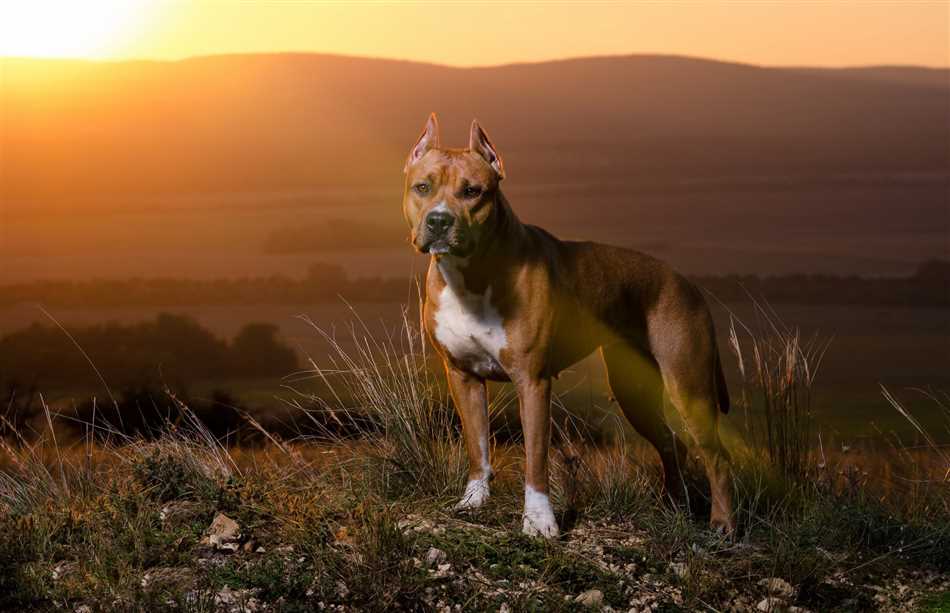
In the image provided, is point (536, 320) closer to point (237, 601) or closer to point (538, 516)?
point (538, 516)

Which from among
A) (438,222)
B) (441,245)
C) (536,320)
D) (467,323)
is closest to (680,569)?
(536,320)

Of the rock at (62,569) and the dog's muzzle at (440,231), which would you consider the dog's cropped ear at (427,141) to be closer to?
the dog's muzzle at (440,231)

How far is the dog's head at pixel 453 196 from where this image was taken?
24.0ft

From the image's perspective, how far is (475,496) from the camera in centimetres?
826

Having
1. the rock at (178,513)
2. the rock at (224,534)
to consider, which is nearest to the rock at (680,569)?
the rock at (224,534)

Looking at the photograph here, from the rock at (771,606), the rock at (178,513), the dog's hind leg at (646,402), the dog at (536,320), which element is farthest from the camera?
the dog's hind leg at (646,402)

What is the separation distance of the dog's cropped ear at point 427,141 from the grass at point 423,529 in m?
1.83

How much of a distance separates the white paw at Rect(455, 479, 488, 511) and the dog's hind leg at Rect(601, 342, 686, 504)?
1253mm

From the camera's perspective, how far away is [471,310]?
25.5ft

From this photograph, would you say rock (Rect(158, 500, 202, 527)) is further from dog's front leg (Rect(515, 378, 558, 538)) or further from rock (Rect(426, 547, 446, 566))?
dog's front leg (Rect(515, 378, 558, 538))

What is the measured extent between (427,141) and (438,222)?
766mm

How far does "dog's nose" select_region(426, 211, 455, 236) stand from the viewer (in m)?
7.29

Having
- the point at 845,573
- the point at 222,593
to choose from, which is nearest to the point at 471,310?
the point at 222,593

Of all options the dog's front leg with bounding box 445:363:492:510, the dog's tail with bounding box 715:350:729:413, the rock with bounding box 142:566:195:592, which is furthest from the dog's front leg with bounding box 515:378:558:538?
the rock with bounding box 142:566:195:592
